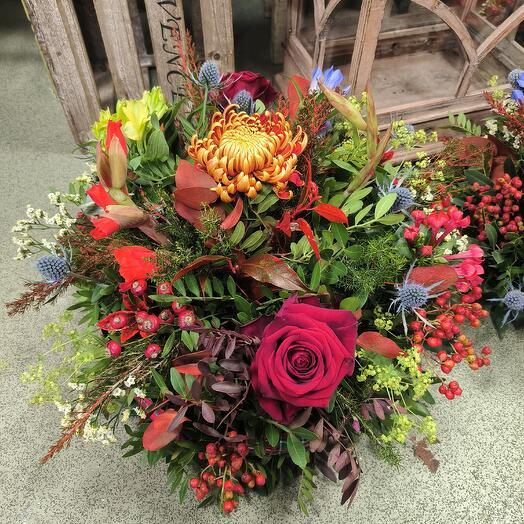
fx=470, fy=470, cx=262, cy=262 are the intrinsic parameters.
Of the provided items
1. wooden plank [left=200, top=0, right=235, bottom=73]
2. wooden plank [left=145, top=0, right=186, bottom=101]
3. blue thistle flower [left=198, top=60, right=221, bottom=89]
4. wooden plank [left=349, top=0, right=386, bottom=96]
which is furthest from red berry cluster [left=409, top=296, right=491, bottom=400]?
wooden plank [left=200, top=0, right=235, bottom=73]

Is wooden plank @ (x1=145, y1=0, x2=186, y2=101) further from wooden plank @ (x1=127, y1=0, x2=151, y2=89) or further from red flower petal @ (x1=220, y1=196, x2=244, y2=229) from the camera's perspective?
red flower petal @ (x1=220, y1=196, x2=244, y2=229)

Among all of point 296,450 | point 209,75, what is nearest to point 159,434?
point 296,450

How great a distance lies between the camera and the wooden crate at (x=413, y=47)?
0.95 meters

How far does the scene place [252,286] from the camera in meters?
0.67

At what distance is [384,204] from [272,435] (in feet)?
1.14

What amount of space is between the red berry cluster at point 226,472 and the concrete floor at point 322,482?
7.4 inches

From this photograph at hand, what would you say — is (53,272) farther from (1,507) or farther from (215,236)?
(1,507)

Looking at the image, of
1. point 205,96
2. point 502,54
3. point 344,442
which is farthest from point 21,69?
point 344,442

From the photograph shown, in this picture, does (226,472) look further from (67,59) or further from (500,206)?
(67,59)

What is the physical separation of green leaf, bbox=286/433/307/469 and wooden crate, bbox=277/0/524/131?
2.53 ft

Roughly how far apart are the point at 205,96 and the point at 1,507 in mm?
780

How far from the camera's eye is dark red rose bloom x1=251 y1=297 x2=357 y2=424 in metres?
0.52

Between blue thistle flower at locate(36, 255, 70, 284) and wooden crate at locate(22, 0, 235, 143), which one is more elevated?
wooden crate at locate(22, 0, 235, 143)

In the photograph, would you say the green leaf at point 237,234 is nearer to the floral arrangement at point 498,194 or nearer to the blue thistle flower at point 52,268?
the blue thistle flower at point 52,268
